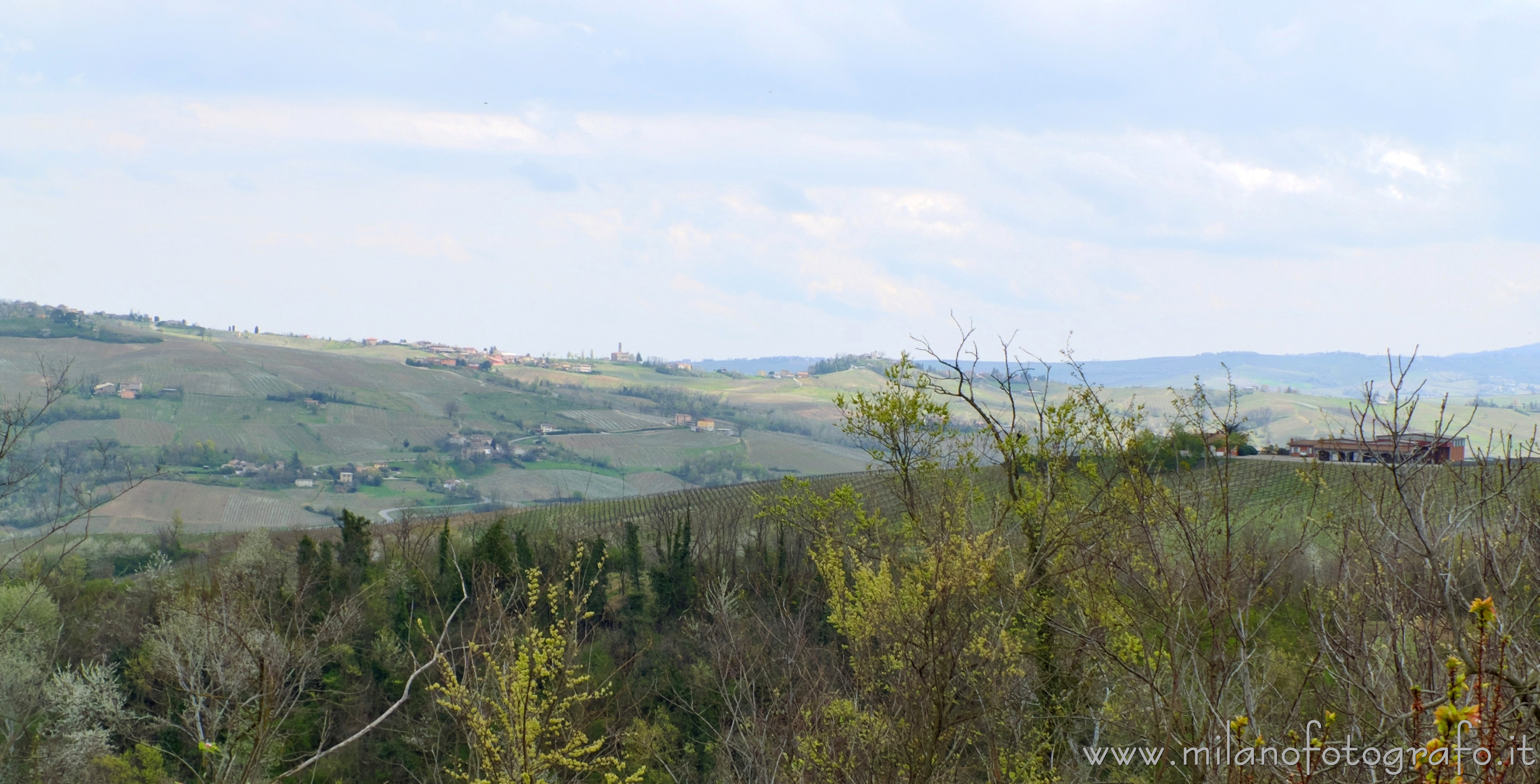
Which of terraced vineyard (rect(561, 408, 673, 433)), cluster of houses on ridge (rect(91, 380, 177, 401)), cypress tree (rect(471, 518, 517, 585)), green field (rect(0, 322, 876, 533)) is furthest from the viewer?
terraced vineyard (rect(561, 408, 673, 433))

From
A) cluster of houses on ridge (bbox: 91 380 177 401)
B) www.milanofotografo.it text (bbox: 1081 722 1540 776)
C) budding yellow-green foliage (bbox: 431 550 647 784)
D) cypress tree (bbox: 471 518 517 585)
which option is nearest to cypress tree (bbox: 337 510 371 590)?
cypress tree (bbox: 471 518 517 585)

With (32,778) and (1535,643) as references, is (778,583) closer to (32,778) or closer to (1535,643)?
(32,778)

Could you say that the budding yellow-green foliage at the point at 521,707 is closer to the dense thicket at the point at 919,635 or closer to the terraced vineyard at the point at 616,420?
the dense thicket at the point at 919,635

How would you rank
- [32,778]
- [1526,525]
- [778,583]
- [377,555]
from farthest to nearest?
[377,555] → [778,583] → [32,778] → [1526,525]

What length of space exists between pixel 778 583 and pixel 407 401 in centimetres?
13902

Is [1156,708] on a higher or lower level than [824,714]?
higher

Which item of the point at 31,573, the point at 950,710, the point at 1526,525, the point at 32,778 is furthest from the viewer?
the point at 32,778

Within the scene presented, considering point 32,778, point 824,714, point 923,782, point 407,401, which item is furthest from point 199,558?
point 407,401

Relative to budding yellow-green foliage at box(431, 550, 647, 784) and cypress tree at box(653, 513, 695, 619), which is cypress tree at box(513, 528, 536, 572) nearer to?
cypress tree at box(653, 513, 695, 619)

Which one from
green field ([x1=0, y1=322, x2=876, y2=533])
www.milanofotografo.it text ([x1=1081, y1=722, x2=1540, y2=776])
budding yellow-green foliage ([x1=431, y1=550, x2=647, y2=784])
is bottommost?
green field ([x1=0, y1=322, x2=876, y2=533])

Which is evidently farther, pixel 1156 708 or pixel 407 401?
pixel 407 401

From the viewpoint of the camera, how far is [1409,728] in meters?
5.73

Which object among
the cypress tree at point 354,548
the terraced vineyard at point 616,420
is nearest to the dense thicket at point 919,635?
the cypress tree at point 354,548

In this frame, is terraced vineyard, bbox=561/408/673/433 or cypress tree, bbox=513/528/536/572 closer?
cypress tree, bbox=513/528/536/572
